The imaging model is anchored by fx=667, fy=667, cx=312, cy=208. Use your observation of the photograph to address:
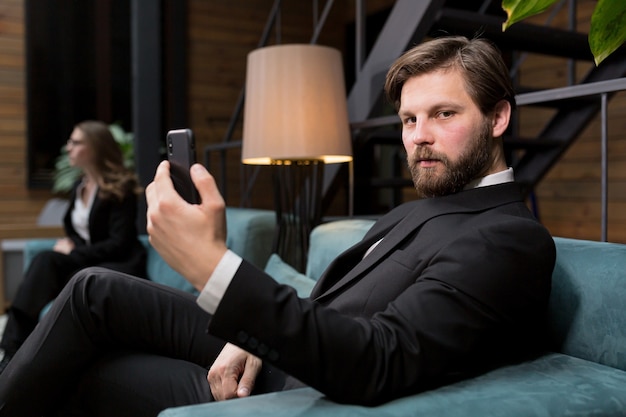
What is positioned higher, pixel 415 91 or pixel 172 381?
pixel 415 91

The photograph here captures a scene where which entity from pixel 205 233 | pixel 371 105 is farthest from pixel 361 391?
pixel 371 105

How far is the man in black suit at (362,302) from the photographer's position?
869 millimetres

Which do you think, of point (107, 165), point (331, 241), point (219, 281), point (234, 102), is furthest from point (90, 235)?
point (234, 102)

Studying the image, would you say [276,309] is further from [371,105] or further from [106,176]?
[106,176]

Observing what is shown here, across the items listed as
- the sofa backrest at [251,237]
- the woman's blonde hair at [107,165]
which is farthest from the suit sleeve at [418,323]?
the woman's blonde hair at [107,165]

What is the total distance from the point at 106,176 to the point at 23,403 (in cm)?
197

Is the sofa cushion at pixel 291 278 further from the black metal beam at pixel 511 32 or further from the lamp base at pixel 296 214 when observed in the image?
the black metal beam at pixel 511 32

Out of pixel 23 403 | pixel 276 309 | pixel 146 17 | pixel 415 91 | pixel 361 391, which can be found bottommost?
pixel 23 403

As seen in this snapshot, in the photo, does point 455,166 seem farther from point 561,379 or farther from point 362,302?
point 561,379

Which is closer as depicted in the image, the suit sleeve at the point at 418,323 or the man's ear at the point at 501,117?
the suit sleeve at the point at 418,323

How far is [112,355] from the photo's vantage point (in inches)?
52.3

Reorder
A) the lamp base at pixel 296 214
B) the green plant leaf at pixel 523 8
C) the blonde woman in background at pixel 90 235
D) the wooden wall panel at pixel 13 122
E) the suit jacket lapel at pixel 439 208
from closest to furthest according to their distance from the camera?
the green plant leaf at pixel 523 8 → the suit jacket lapel at pixel 439 208 → the lamp base at pixel 296 214 → the blonde woman in background at pixel 90 235 → the wooden wall panel at pixel 13 122

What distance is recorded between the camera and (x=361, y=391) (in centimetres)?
88

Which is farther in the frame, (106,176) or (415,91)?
(106,176)
